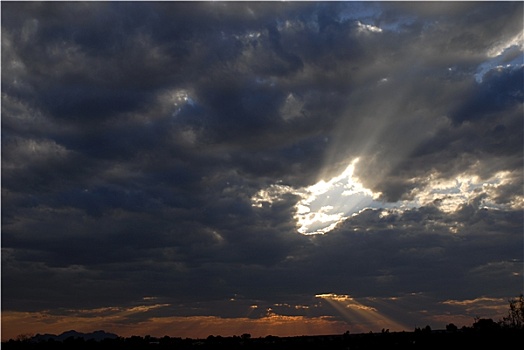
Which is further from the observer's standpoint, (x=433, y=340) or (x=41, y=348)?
(x=41, y=348)

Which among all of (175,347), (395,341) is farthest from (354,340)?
(175,347)

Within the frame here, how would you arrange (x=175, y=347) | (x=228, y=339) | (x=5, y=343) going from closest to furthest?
(x=175, y=347) < (x=228, y=339) < (x=5, y=343)

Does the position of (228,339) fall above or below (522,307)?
below

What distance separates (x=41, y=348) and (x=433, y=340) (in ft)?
108

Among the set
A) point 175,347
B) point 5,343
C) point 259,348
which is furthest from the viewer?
point 5,343

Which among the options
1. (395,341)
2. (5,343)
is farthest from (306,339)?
(5,343)

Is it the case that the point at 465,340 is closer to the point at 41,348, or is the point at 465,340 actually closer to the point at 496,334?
the point at 496,334

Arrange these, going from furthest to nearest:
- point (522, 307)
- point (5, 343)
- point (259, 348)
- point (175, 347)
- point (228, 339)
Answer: point (522, 307)
point (5, 343)
point (228, 339)
point (175, 347)
point (259, 348)

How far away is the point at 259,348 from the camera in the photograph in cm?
4681

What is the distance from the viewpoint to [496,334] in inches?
1770

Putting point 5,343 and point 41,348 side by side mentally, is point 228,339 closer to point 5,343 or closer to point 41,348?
point 41,348

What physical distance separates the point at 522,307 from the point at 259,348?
6920 centimetres

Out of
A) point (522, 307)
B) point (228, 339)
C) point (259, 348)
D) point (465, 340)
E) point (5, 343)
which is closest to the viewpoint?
point (465, 340)

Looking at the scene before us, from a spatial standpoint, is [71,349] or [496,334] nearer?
[496,334]
